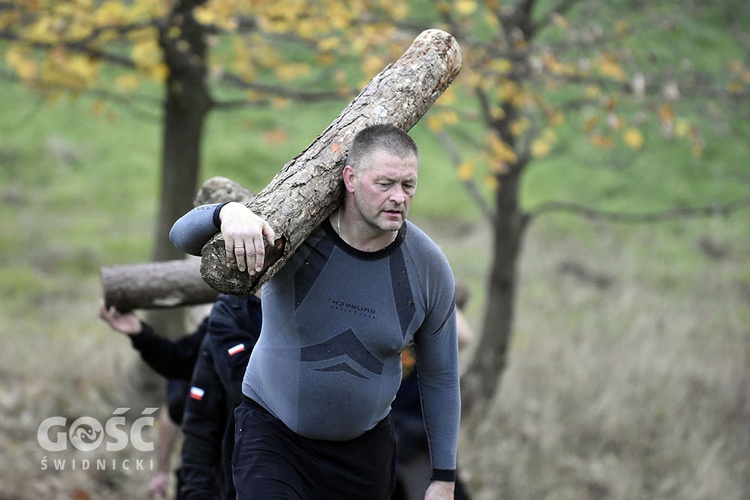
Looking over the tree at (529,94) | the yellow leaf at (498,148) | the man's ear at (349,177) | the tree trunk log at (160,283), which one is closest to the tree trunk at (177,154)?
the tree at (529,94)

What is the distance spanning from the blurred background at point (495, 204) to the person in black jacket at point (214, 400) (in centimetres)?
242

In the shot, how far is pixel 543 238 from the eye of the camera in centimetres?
1293

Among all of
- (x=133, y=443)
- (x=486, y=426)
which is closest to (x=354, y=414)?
Answer: (x=133, y=443)

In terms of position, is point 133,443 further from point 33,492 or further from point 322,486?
point 322,486

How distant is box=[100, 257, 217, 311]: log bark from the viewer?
4109 mm

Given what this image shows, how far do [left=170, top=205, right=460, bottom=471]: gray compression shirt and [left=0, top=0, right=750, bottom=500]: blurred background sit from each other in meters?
3.04

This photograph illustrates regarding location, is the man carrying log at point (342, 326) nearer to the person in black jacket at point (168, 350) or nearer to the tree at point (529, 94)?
the person in black jacket at point (168, 350)

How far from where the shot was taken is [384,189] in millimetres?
2908

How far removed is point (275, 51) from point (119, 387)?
323 cm

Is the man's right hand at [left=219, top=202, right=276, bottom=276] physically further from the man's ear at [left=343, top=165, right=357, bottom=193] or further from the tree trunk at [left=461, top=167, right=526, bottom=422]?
the tree trunk at [left=461, top=167, right=526, bottom=422]

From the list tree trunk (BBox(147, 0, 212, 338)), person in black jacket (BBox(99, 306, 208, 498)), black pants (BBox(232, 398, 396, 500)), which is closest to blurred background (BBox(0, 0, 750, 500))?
tree trunk (BBox(147, 0, 212, 338))

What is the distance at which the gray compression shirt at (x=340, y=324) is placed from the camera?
2994mm

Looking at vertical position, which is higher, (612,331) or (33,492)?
(612,331)

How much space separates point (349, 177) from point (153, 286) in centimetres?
152
